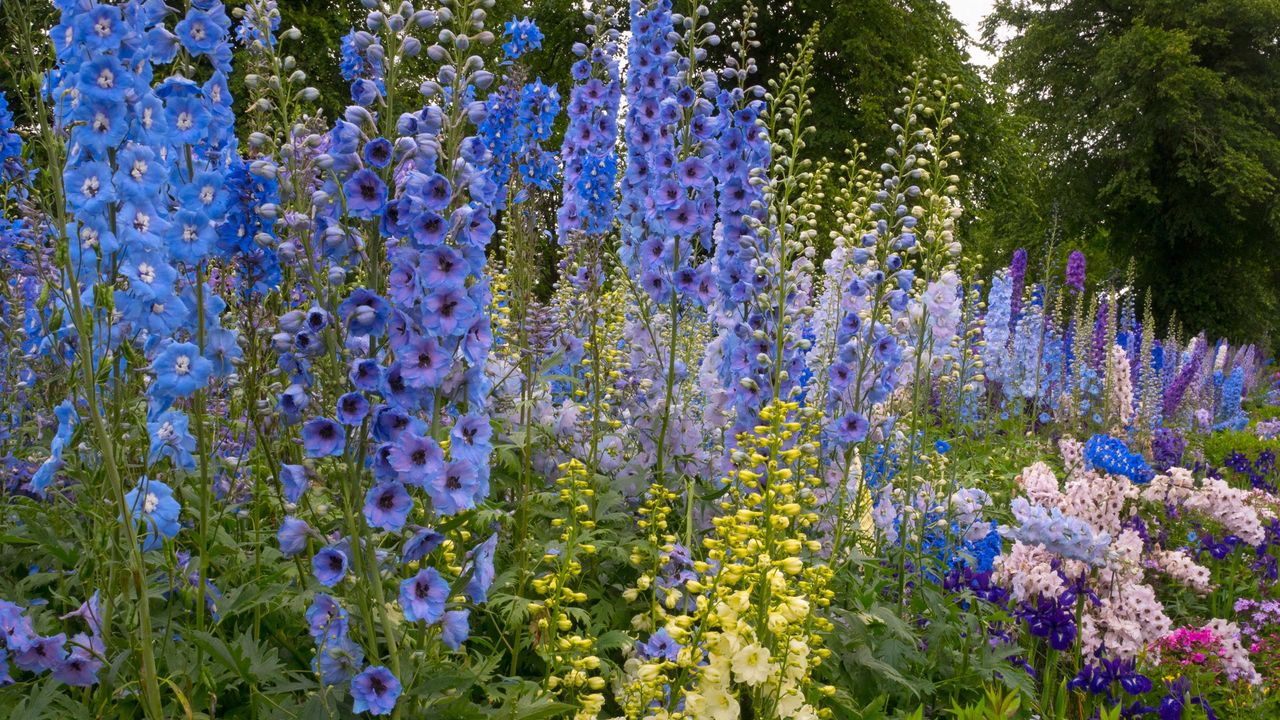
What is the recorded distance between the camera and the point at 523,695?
8.89ft

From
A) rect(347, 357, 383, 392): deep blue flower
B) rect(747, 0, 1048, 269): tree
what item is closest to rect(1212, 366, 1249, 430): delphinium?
rect(747, 0, 1048, 269): tree

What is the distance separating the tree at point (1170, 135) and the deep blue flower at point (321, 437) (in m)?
25.9

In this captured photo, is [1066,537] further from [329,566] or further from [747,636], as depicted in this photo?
[329,566]

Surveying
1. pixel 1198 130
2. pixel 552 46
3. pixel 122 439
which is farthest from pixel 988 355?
pixel 1198 130

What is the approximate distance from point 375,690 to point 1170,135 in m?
28.3

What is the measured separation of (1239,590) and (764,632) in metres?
4.93

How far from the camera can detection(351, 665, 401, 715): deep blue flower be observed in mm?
2158

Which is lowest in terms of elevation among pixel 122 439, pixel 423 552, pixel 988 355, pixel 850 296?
pixel 423 552

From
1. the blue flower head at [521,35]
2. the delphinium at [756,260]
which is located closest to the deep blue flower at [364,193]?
the delphinium at [756,260]

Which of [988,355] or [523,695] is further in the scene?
[988,355]

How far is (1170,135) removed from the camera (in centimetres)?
2500

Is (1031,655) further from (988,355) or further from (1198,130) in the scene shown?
(1198,130)

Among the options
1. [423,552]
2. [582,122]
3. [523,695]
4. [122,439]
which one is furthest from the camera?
[582,122]

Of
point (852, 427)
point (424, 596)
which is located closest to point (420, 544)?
point (424, 596)
